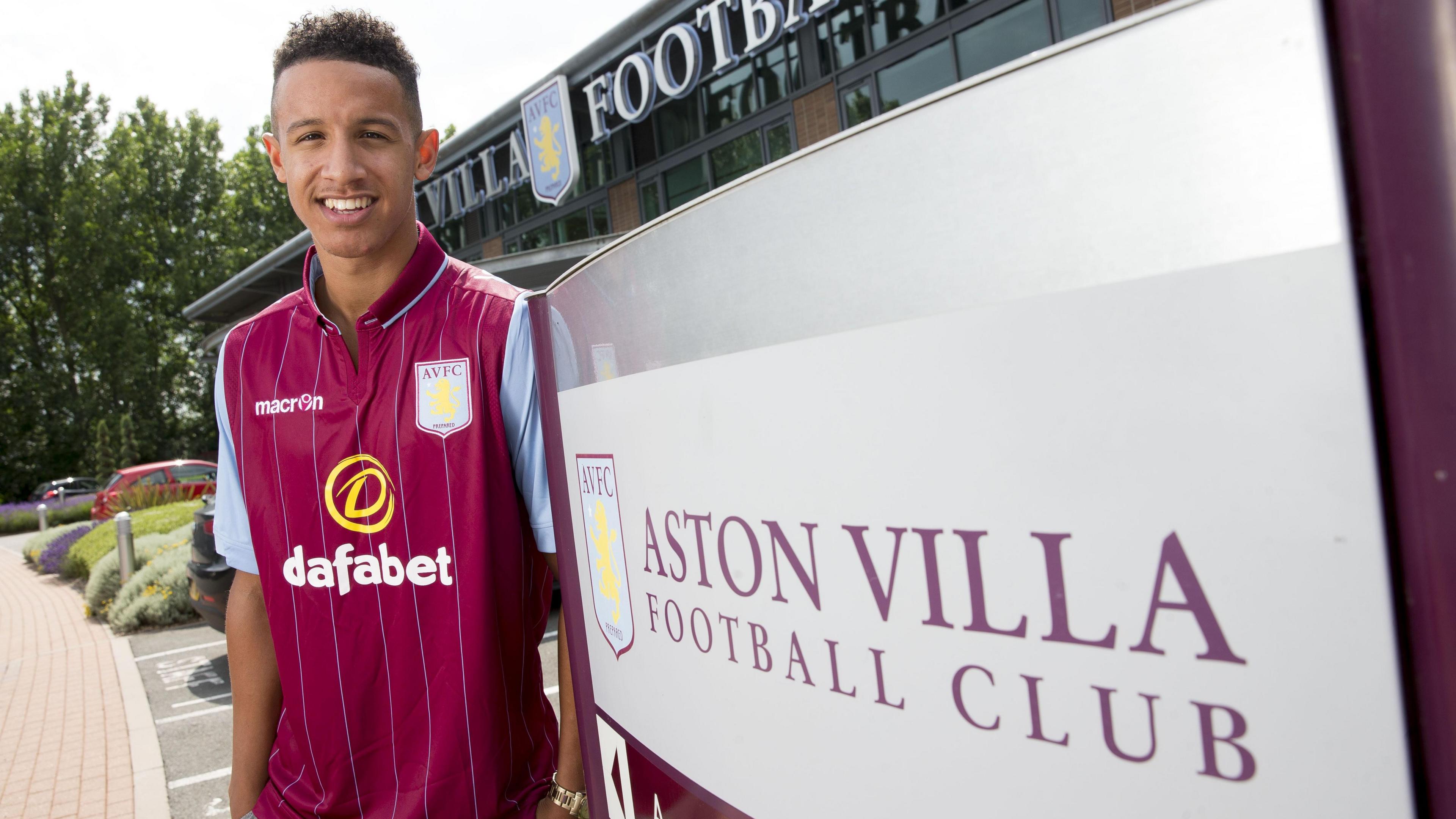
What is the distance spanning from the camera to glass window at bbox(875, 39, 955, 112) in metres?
10.1

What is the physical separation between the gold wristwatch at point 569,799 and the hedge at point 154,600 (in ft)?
26.6

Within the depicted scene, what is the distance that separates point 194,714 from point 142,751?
1.89 feet

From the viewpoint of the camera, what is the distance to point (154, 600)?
27.5ft

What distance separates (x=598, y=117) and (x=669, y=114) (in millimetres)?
1217

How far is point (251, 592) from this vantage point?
1772mm

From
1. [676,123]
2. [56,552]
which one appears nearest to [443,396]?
[676,123]

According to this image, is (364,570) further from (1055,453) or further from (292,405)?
(1055,453)

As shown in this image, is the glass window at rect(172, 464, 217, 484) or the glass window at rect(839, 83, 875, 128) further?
the glass window at rect(172, 464, 217, 484)

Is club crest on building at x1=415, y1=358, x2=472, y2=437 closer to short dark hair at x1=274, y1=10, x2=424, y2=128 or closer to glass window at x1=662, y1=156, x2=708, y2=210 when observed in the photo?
short dark hair at x1=274, y1=10, x2=424, y2=128

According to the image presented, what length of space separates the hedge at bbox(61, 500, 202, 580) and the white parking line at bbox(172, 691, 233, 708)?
19.3 feet

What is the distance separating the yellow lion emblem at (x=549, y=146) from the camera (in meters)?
13.9

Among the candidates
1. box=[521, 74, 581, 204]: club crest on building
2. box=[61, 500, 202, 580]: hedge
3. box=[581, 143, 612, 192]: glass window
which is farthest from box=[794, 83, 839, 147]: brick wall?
box=[61, 500, 202, 580]: hedge

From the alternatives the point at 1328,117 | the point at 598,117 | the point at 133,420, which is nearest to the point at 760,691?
the point at 1328,117

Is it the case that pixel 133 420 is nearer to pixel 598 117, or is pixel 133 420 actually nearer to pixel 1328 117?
pixel 598 117
